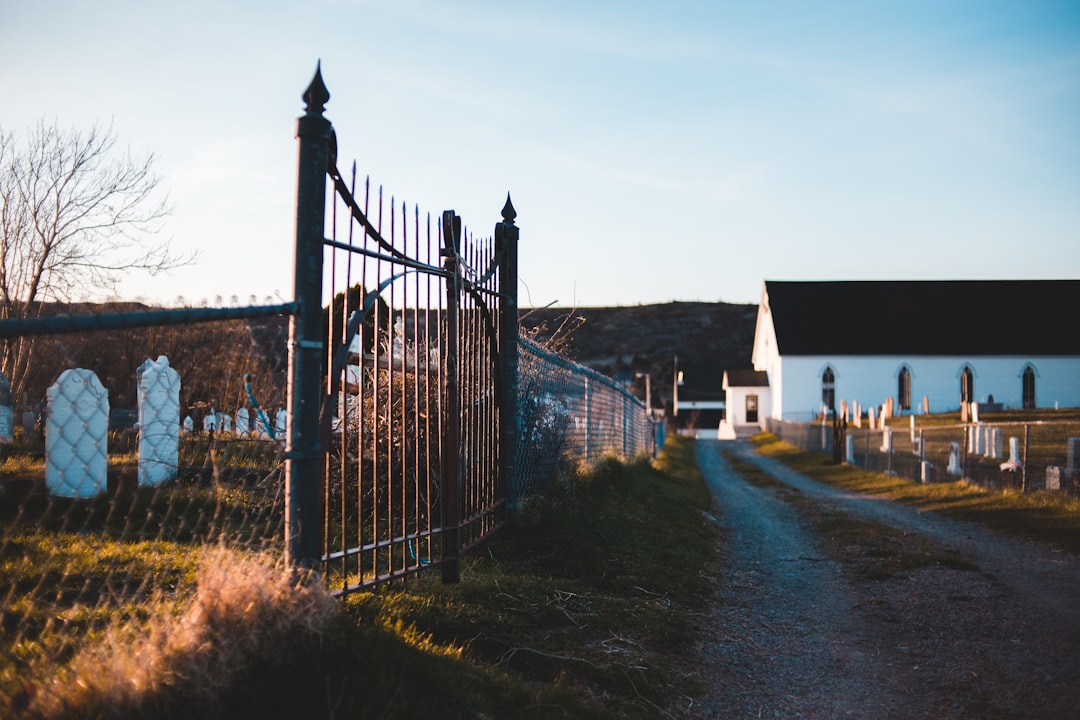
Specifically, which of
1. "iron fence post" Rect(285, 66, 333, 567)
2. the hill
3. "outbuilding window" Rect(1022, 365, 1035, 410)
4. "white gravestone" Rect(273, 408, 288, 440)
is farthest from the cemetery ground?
the hill

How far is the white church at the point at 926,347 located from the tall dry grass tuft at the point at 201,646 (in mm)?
55585

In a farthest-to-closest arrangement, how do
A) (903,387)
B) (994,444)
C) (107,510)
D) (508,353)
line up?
(903,387) < (994,444) < (508,353) < (107,510)

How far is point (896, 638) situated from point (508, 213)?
174 inches

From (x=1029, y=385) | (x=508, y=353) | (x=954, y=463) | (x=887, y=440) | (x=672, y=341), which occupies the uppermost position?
(x=672, y=341)

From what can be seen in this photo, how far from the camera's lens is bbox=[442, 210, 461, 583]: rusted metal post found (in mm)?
5324

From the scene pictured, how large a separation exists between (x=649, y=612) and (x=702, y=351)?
108 metres

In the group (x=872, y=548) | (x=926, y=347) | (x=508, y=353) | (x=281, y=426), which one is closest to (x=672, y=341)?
(x=926, y=347)

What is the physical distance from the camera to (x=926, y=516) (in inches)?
478

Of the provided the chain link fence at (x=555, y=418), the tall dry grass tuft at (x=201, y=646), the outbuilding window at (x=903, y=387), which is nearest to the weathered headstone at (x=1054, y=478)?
the chain link fence at (x=555, y=418)

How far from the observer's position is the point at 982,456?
16.2 m

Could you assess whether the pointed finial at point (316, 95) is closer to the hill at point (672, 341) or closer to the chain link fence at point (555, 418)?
the chain link fence at point (555, 418)

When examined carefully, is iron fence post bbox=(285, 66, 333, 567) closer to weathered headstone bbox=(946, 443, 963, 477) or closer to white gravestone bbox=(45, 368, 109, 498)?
white gravestone bbox=(45, 368, 109, 498)

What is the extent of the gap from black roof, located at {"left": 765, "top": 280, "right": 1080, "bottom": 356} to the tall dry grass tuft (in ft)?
199

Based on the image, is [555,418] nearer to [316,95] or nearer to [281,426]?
[281,426]
